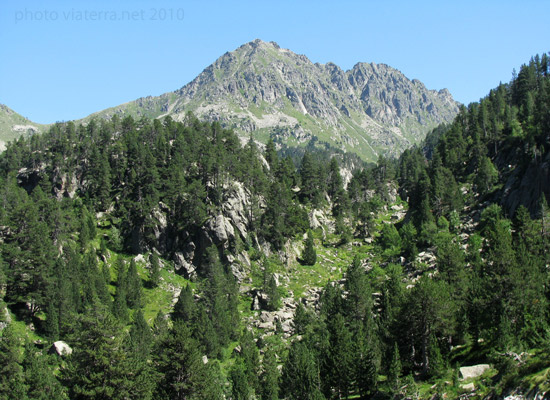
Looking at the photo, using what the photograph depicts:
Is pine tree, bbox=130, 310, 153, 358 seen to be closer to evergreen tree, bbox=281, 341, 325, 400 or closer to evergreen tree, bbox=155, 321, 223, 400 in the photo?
evergreen tree, bbox=281, 341, 325, 400

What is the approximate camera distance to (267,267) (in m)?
98.5

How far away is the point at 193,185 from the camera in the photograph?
109125 millimetres

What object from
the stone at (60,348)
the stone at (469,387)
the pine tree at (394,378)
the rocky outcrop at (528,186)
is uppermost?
the rocky outcrop at (528,186)

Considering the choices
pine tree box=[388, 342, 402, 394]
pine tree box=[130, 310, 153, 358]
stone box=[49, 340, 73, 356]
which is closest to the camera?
pine tree box=[388, 342, 402, 394]

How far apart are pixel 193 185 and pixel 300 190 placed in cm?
4600

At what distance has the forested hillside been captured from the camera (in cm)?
4050

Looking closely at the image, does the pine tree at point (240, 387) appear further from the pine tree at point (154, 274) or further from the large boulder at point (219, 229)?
the large boulder at point (219, 229)

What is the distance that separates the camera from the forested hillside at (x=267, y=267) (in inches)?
1594

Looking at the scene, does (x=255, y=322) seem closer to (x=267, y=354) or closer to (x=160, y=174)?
(x=267, y=354)

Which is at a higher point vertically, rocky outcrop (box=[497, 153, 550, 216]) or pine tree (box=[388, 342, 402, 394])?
rocky outcrop (box=[497, 153, 550, 216])

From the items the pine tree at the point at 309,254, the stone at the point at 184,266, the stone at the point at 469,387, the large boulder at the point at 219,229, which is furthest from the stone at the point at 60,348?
the pine tree at the point at 309,254

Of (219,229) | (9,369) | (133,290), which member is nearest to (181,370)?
(9,369)

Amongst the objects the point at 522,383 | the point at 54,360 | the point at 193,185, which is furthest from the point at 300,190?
the point at 522,383

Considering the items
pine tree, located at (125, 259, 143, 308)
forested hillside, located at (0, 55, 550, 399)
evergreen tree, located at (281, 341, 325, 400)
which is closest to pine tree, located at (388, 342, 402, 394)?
forested hillside, located at (0, 55, 550, 399)
